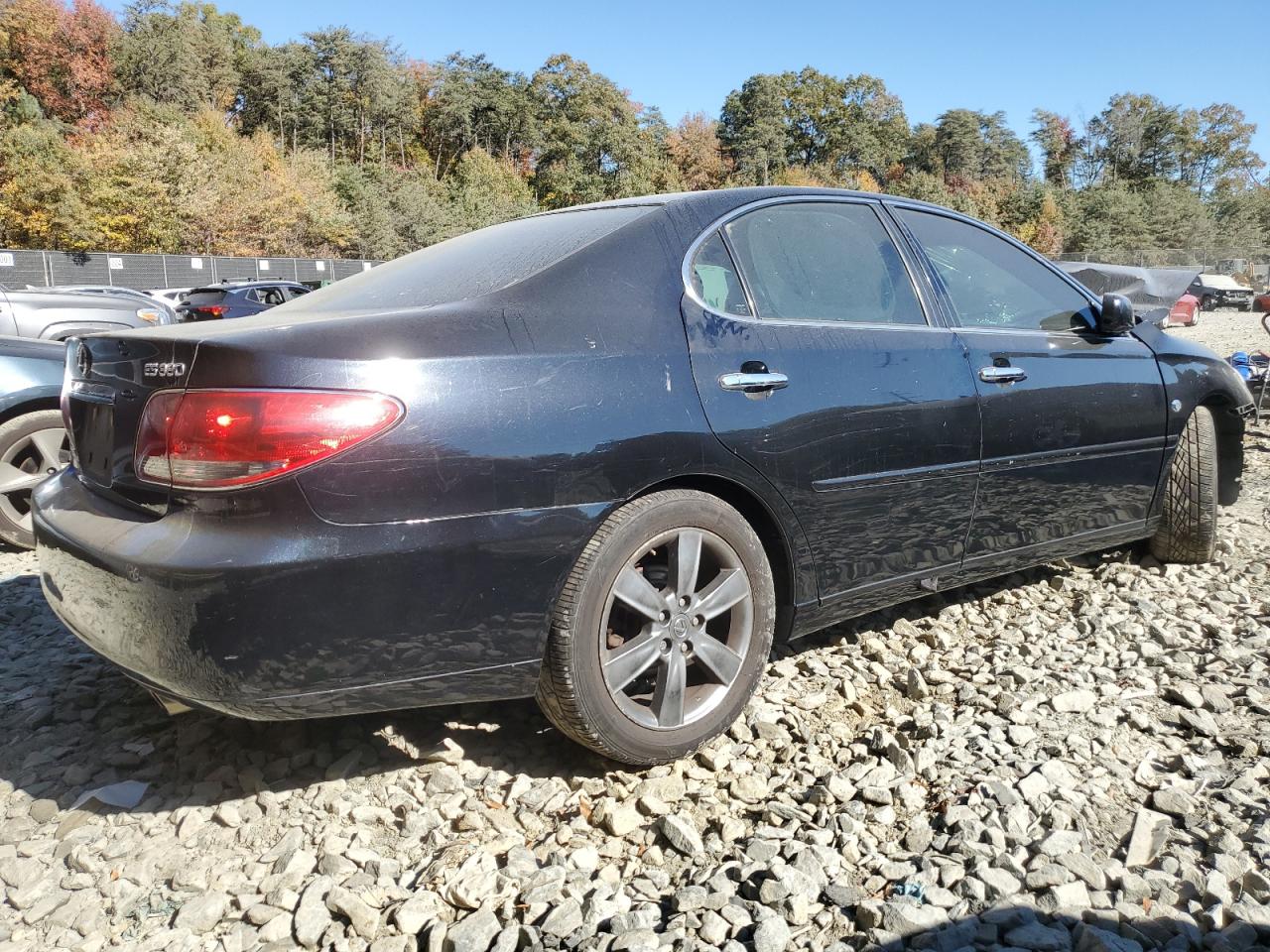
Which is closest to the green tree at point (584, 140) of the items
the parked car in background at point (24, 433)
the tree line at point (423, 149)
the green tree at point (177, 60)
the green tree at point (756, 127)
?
the tree line at point (423, 149)

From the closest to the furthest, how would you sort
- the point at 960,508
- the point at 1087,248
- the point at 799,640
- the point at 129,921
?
the point at 129,921, the point at 960,508, the point at 799,640, the point at 1087,248

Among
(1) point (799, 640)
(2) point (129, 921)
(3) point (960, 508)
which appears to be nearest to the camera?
(2) point (129, 921)

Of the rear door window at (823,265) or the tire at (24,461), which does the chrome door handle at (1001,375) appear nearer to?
the rear door window at (823,265)

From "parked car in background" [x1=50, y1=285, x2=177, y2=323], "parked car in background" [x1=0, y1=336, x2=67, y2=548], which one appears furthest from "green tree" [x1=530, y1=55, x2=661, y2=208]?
"parked car in background" [x1=0, y1=336, x2=67, y2=548]

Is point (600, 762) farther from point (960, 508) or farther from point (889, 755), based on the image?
point (960, 508)

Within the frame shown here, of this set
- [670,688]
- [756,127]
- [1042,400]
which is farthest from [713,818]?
[756,127]

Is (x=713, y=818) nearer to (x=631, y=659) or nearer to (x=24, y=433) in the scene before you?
(x=631, y=659)

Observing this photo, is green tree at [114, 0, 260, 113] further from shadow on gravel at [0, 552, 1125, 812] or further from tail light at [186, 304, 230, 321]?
shadow on gravel at [0, 552, 1125, 812]

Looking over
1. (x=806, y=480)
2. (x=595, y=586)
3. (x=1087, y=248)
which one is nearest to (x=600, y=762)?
(x=595, y=586)

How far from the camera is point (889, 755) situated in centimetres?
252

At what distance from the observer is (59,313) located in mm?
8367

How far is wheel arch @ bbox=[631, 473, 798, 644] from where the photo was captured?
2436mm

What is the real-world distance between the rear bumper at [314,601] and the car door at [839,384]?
632mm

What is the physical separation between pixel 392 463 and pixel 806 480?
1.16 meters
